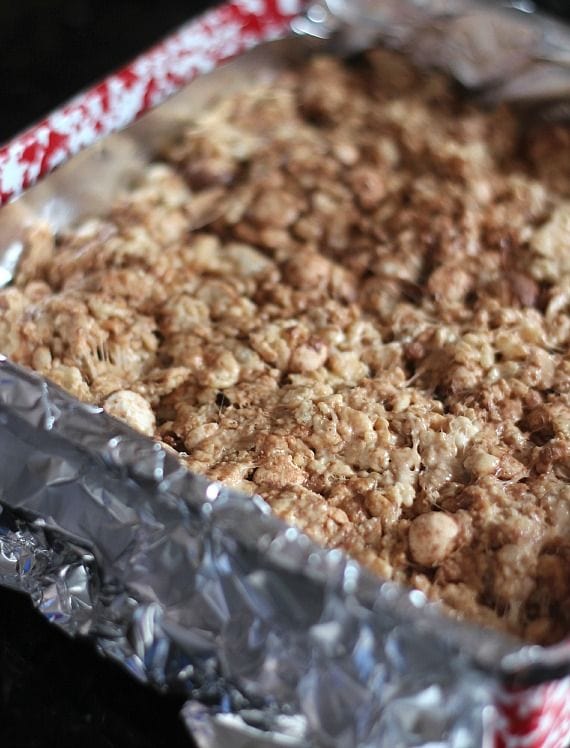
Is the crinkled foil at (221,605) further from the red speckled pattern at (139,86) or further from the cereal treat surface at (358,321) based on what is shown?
the red speckled pattern at (139,86)

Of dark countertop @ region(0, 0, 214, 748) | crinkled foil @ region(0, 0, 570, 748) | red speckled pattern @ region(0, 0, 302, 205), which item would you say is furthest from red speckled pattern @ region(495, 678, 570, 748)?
red speckled pattern @ region(0, 0, 302, 205)

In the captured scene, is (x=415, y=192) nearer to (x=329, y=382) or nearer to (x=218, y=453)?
(x=329, y=382)

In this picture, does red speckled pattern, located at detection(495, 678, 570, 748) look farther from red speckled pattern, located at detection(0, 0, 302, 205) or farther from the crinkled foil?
red speckled pattern, located at detection(0, 0, 302, 205)

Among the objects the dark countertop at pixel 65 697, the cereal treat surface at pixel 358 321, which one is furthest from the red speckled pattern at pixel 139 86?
the dark countertop at pixel 65 697

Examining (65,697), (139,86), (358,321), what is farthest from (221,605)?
(139,86)

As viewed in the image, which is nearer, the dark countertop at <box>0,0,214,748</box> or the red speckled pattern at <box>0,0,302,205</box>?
the dark countertop at <box>0,0,214,748</box>

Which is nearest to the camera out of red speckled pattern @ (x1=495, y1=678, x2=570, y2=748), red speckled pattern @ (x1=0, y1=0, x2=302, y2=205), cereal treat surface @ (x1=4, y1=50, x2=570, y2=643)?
red speckled pattern @ (x1=495, y1=678, x2=570, y2=748)

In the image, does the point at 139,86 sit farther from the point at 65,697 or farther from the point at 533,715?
the point at 533,715
